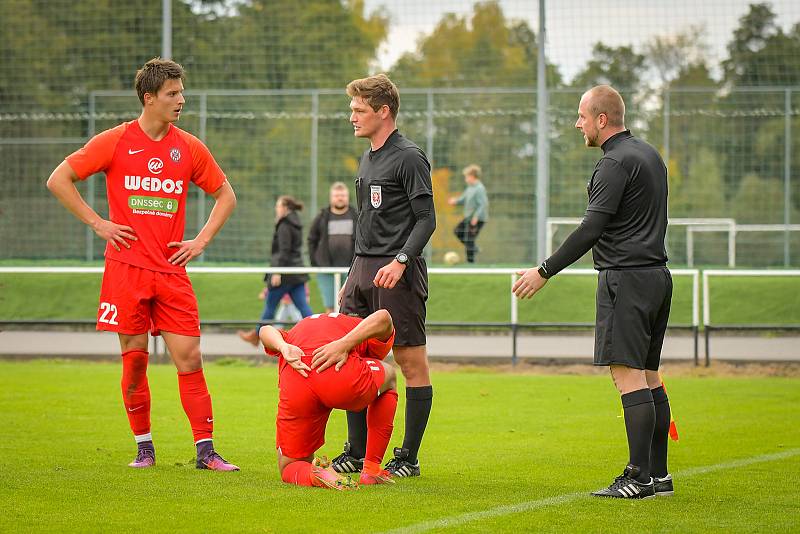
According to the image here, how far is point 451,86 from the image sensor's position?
28.9 meters

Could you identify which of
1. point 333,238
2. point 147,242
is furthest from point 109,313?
point 333,238

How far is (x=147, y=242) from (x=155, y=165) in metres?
0.45

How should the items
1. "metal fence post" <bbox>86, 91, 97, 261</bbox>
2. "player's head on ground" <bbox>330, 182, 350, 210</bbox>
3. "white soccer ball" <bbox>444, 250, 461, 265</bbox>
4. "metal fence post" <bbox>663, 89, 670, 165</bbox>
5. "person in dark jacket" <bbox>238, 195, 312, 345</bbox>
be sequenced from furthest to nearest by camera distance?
1. "metal fence post" <bbox>663, 89, 670, 165</bbox>
2. "metal fence post" <bbox>86, 91, 97, 261</bbox>
3. "white soccer ball" <bbox>444, 250, 461, 265</bbox>
4. "player's head on ground" <bbox>330, 182, 350, 210</bbox>
5. "person in dark jacket" <bbox>238, 195, 312, 345</bbox>

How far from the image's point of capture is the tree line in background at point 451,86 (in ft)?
74.1

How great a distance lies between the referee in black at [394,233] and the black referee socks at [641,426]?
1.27m

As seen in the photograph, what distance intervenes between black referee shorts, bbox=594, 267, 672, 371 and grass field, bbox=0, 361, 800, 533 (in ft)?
Answer: 2.40

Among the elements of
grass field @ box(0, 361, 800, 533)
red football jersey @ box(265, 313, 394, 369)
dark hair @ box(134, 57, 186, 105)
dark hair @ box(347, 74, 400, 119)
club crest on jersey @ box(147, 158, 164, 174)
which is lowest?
grass field @ box(0, 361, 800, 533)

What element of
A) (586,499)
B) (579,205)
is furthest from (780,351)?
(586,499)

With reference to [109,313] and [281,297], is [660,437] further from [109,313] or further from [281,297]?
[281,297]

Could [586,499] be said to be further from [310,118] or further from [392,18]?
[392,18]

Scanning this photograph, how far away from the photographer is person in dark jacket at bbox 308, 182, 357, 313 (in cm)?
1589

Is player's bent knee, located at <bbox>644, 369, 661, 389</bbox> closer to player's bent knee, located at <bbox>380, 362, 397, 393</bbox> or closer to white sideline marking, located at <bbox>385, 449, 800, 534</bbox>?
white sideline marking, located at <bbox>385, 449, 800, 534</bbox>

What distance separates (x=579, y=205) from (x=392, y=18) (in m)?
6.44

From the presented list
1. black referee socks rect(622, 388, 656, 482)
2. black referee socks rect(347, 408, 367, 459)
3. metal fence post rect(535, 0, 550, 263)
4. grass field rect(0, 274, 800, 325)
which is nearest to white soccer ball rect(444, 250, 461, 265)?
grass field rect(0, 274, 800, 325)
